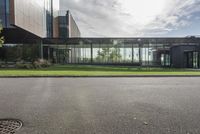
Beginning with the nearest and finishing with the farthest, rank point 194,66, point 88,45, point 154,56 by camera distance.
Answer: point 194,66 < point 88,45 < point 154,56

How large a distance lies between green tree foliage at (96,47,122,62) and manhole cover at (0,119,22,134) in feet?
125

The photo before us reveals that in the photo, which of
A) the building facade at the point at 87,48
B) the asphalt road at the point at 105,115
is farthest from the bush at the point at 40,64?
the asphalt road at the point at 105,115

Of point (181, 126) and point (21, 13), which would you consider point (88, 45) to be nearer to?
point (21, 13)

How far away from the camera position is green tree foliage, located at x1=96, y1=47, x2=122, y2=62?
43375 mm

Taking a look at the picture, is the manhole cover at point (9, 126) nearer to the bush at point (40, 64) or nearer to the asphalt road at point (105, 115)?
the asphalt road at point (105, 115)

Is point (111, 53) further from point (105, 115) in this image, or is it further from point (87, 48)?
point (105, 115)

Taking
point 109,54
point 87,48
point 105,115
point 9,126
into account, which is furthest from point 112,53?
point 9,126

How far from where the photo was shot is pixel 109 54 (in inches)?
1714

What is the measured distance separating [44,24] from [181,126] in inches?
1698

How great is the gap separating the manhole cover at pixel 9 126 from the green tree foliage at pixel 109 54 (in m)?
38.2

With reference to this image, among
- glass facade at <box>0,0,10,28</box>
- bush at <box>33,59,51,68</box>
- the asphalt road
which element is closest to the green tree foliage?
bush at <box>33,59,51,68</box>

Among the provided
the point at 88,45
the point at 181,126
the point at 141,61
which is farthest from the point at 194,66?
the point at 181,126

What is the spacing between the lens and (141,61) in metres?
42.9

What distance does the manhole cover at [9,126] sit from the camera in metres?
4.50
